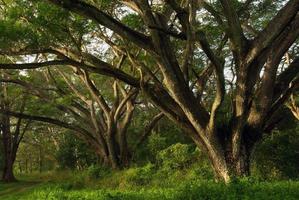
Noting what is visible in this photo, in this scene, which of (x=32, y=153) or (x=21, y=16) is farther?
(x=32, y=153)

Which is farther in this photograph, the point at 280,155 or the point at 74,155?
the point at 74,155

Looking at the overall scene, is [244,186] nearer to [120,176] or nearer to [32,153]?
[120,176]

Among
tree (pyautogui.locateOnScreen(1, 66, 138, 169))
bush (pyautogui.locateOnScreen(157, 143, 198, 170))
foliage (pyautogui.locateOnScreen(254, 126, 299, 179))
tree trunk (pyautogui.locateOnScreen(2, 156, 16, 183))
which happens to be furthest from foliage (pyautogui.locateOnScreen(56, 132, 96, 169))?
foliage (pyautogui.locateOnScreen(254, 126, 299, 179))

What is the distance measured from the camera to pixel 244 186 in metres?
9.96

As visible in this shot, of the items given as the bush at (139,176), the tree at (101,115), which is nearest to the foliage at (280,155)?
the bush at (139,176)

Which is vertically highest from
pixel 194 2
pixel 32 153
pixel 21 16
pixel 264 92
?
pixel 32 153

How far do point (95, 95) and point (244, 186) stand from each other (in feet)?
44.5

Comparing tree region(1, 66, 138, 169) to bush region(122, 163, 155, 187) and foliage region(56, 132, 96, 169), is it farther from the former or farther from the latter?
foliage region(56, 132, 96, 169)

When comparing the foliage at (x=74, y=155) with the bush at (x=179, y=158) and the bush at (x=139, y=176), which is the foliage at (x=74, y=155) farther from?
the bush at (x=139, y=176)

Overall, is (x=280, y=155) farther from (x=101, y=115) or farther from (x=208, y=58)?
(x=101, y=115)

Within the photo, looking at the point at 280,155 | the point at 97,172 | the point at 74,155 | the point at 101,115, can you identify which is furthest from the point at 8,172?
the point at 280,155

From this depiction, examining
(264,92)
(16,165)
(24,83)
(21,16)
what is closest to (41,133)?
(16,165)

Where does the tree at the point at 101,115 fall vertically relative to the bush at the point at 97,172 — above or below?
above

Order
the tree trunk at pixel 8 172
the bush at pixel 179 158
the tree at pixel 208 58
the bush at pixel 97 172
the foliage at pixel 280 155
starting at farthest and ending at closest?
1. the tree trunk at pixel 8 172
2. the bush at pixel 97 172
3. the bush at pixel 179 158
4. the foliage at pixel 280 155
5. the tree at pixel 208 58
